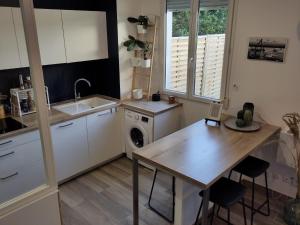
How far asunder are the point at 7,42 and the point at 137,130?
1.78 m

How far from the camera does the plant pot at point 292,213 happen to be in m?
2.36

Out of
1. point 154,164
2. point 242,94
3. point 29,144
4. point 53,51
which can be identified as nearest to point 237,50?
point 242,94

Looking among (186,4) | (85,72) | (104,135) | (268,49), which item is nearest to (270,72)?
(268,49)

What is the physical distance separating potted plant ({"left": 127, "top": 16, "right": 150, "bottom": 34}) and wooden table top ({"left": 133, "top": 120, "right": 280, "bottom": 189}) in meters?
1.54

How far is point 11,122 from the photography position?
9.03ft

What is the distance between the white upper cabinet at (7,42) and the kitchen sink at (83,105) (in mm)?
784

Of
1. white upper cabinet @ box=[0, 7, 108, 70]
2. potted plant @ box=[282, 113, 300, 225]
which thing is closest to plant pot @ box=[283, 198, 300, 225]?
potted plant @ box=[282, 113, 300, 225]

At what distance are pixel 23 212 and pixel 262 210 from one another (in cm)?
226

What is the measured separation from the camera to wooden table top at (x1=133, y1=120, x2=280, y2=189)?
1.85 metres

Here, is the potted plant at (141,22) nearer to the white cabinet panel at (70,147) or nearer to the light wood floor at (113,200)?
the white cabinet panel at (70,147)

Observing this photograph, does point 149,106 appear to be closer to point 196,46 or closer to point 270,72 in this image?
point 196,46

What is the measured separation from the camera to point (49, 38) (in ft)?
9.60

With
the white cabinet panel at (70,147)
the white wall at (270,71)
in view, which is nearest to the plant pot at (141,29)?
the white wall at (270,71)

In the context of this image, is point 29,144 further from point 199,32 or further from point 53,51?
point 199,32
